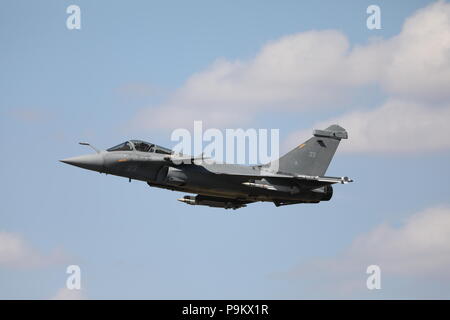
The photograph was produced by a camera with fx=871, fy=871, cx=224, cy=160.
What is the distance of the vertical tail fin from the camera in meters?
50.3

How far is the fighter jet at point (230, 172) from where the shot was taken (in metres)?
46.3

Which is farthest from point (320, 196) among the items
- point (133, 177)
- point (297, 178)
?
point (133, 177)

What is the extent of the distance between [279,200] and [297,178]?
224cm

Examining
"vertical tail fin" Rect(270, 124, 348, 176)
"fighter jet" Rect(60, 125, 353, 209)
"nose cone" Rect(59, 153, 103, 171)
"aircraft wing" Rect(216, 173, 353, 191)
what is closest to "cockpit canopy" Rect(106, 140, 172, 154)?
"fighter jet" Rect(60, 125, 353, 209)

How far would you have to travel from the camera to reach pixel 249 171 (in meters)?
48.1

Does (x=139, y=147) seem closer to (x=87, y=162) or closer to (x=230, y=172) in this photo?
(x=87, y=162)

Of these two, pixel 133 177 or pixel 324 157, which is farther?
pixel 324 157

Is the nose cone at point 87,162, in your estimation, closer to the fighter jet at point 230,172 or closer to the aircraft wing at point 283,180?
the fighter jet at point 230,172
